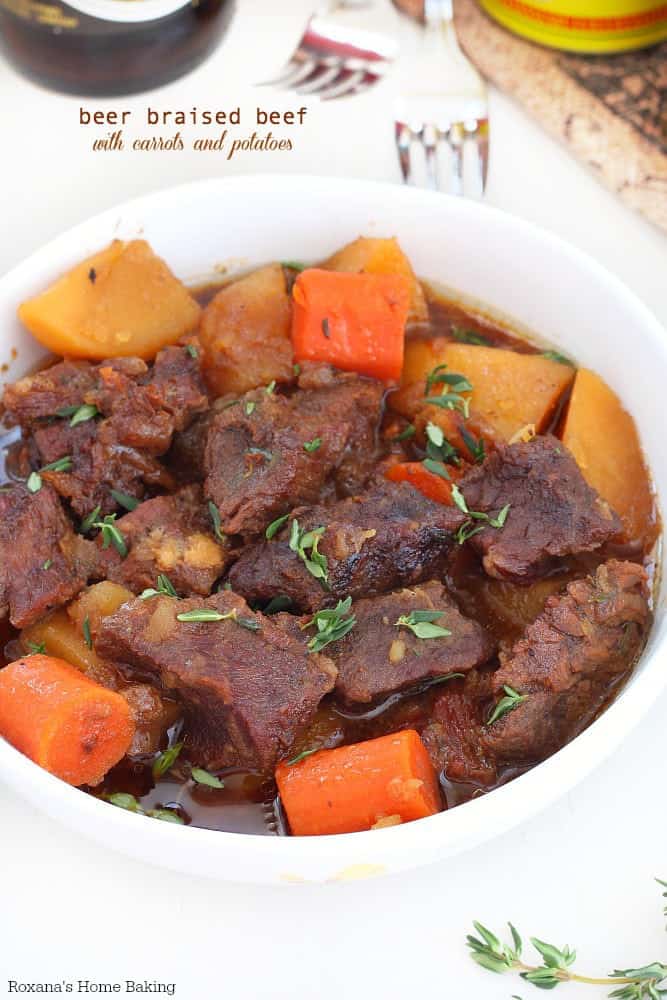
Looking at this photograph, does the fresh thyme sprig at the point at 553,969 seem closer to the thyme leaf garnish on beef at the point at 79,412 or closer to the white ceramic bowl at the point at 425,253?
the white ceramic bowl at the point at 425,253

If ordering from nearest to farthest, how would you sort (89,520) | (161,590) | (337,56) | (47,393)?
(161,590) < (89,520) < (47,393) < (337,56)

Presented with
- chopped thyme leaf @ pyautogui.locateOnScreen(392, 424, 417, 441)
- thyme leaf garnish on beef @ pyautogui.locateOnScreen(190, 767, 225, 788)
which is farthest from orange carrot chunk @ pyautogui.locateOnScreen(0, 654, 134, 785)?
chopped thyme leaf @ pyautogui.locateOnScreen(392, 424, 417, 441)

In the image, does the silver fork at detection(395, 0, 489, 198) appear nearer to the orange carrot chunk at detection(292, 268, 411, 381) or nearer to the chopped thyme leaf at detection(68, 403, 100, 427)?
the orange carrot chunk at detection(292, 268, 411, 381)

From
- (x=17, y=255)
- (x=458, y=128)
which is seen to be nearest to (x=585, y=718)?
(x=458, y=128)

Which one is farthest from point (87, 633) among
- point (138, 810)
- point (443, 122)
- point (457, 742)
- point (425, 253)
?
point (443, 122)

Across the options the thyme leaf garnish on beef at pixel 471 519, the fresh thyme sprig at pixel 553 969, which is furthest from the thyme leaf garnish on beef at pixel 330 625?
the fresh thyme sprig at pixel 553 969

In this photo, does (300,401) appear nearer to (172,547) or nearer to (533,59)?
(172,547)

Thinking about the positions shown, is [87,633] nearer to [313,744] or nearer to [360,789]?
[313,744]
